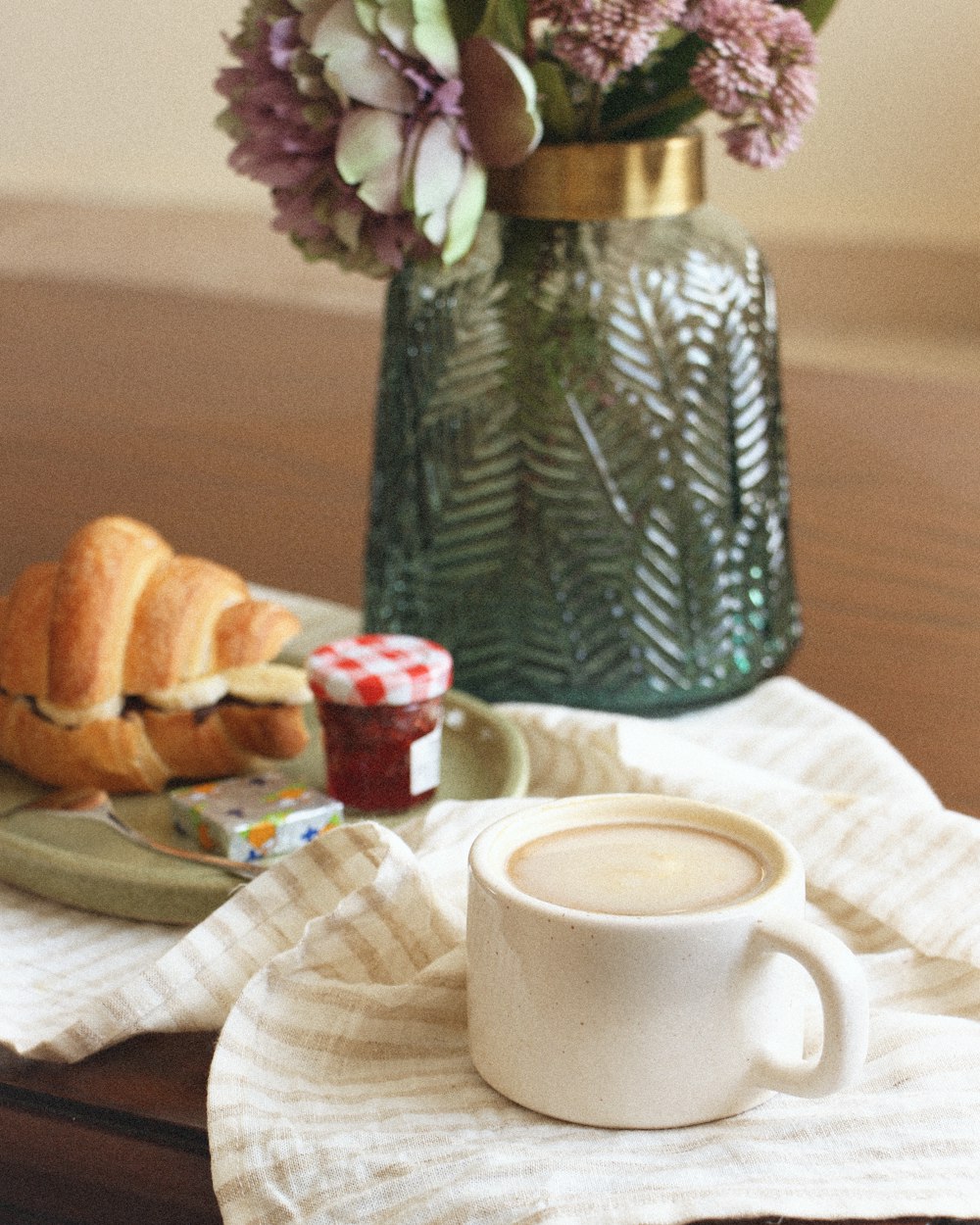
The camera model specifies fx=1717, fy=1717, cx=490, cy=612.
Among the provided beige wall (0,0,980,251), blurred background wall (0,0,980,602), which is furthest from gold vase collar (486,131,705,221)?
beige wall (0,0,980,251)

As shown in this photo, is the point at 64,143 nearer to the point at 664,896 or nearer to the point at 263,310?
the point at 263,310

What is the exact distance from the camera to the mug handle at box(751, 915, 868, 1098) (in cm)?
50

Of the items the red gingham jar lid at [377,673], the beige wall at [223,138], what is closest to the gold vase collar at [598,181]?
the red gingham jar lid at [377,673]

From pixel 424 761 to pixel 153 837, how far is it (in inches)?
5.0

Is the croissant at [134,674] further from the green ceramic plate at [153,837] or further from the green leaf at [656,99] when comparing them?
the green leaf at [656,99]

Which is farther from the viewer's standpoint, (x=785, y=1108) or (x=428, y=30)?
(x=428, y=30)

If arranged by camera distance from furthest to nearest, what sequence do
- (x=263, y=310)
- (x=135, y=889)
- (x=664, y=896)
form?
(x=263, y=310) → (x=135, y=889) → (x=664, y=896)

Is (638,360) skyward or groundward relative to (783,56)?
groundward

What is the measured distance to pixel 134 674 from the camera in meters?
0.82

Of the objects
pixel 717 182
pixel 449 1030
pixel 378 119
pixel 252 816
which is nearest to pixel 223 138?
pixel 717 182

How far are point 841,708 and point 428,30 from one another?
0.41m

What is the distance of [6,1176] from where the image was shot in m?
0.57

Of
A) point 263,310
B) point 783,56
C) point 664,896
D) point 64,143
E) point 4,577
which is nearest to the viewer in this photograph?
point 664,896

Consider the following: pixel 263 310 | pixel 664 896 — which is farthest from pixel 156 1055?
pixel 263 310
